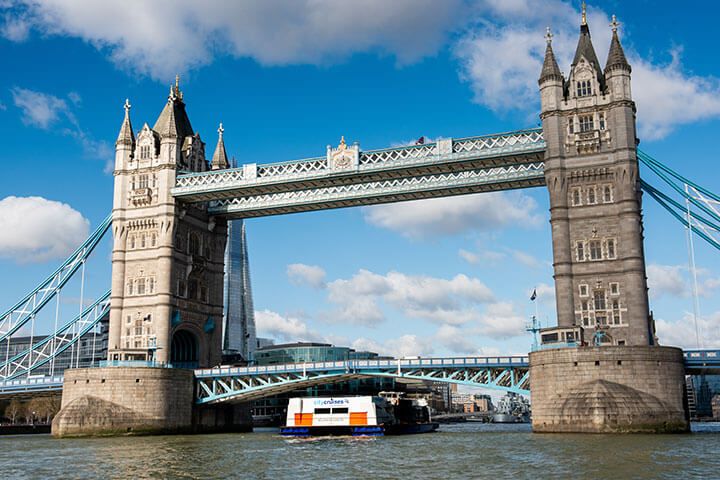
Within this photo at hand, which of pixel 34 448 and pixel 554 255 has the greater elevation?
pixel 554 255

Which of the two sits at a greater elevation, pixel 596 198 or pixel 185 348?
pixel 596 198

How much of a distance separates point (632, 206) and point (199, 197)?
44493 mm

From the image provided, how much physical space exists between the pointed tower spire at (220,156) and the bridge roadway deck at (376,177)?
10.7m

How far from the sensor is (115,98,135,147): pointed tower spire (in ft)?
304

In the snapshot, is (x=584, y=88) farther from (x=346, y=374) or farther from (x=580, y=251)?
(x=346, y=374)

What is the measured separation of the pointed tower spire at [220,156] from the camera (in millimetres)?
102500

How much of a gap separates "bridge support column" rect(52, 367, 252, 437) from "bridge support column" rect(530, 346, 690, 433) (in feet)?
119

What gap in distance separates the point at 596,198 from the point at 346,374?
28.4 metres

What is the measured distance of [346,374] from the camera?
260ft

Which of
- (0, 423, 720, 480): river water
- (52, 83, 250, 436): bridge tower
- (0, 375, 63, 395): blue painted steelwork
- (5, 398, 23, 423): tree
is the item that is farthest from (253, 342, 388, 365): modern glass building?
(0, 423, 720, 480): river water

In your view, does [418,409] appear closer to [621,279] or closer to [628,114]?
[621,279]

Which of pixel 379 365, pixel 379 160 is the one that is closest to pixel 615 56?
pixel 379 160

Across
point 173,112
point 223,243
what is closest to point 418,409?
point 223,243

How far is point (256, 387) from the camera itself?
3305 inches
